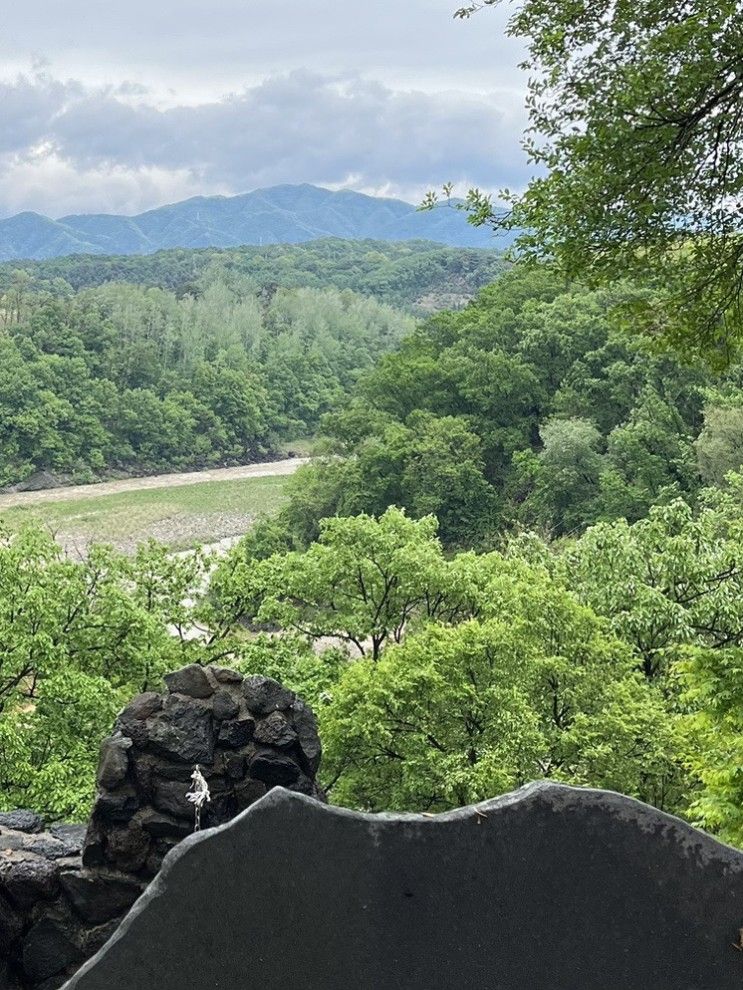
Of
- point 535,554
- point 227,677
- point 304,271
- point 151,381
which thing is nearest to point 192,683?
point 227,677

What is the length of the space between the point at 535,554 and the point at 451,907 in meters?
18.3

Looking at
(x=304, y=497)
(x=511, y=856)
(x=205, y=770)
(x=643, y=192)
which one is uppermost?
(x=643, y=192)

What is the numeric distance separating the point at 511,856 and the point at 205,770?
4879 mm

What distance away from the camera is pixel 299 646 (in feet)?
57.5

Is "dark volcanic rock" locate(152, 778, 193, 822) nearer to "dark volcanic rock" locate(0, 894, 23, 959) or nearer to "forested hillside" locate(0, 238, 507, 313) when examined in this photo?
"dark volcanic rock" locate(0, 894, 23, 959)

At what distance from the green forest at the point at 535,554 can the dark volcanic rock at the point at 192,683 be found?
157 inches

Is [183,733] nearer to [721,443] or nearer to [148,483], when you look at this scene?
[721,443]

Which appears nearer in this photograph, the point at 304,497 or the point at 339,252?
the point at 304,497

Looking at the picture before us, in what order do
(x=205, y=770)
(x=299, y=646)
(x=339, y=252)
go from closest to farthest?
(x=205, y=770) → (x=299, y=646) → (x=339, y=252)

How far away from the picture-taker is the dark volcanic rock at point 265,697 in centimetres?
751

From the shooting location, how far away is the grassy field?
53719 millimetres

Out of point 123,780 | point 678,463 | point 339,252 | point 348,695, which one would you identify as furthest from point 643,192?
point 339,252

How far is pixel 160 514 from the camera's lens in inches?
2323

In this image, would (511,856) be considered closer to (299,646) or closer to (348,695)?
(348,695)
